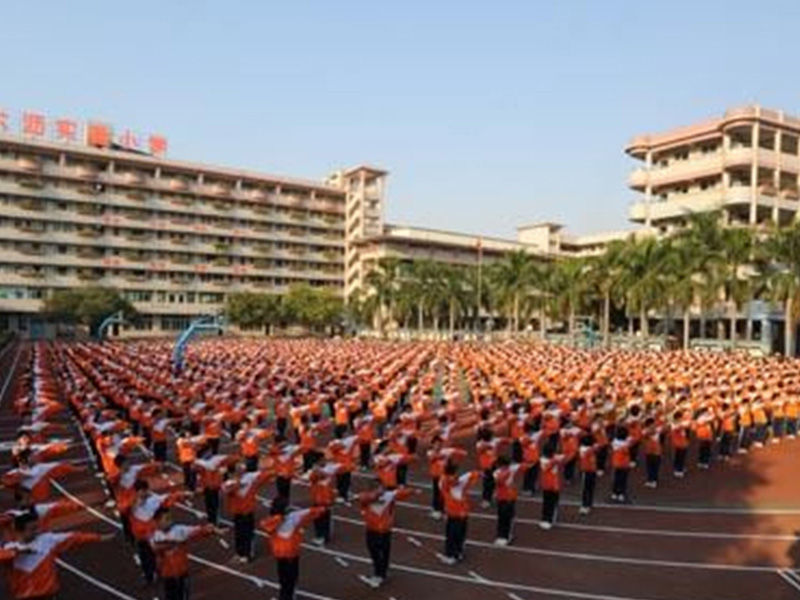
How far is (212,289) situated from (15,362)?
43811mm

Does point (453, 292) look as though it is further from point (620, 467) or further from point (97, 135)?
point (620, 467)

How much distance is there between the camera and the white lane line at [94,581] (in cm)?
1009

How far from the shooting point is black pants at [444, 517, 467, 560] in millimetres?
11320

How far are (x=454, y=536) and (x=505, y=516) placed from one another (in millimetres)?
1148

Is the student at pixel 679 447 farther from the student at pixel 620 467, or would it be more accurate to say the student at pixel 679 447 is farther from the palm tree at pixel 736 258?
the palm tree at pixel 736 258

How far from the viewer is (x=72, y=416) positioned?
24.3 meters

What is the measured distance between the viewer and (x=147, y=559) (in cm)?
1027

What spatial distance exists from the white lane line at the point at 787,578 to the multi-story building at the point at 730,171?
4756 centimetres

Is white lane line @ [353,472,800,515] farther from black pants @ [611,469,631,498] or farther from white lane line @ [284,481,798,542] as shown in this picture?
white lane line @ [284,481,798,542]

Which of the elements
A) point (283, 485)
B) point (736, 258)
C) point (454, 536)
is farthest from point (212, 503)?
point (736, 258)

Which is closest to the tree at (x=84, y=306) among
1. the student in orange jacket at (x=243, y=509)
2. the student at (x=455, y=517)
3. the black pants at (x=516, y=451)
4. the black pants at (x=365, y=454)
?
the black pants at (x=365, y=454)

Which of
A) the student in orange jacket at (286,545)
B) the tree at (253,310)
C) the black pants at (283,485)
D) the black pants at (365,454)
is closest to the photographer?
the student in orange jacket at (286,545)

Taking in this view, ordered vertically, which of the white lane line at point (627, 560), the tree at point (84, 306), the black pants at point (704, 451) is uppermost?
the tree at point (84, 306)

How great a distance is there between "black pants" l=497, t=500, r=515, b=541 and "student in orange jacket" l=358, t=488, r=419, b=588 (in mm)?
2189
